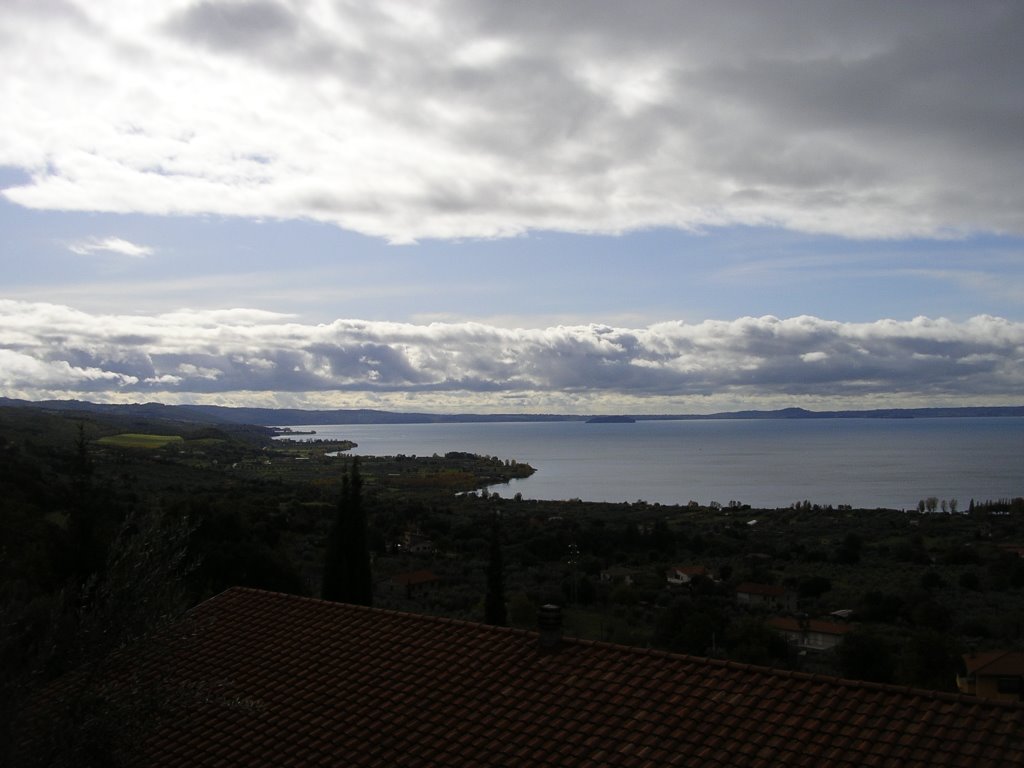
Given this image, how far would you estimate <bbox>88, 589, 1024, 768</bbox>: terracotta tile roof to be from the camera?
666cm

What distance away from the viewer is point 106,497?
38094mm

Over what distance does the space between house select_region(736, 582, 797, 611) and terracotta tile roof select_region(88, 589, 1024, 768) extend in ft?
93.7

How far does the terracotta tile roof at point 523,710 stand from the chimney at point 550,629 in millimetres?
81

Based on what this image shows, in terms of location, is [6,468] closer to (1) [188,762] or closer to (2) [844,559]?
(1) [188,762]

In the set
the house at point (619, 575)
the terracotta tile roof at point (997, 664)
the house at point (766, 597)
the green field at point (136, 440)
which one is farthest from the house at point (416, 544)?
the green field at point (136, 440)

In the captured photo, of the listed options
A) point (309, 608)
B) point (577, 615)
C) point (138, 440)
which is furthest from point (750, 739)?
point (138, 440)

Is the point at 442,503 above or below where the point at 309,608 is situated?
below

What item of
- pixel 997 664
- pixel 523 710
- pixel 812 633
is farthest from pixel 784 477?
pixel 523 710

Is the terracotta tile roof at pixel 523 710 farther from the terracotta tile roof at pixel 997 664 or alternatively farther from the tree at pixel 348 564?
the tree at pixel 348 564

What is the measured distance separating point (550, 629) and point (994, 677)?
15.1m

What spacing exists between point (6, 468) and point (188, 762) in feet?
121

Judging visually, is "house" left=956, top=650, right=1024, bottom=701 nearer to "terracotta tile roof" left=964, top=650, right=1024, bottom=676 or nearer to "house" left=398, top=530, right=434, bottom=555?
"terracotta tile roof" left=964, top=650, right=1024, bottom=676

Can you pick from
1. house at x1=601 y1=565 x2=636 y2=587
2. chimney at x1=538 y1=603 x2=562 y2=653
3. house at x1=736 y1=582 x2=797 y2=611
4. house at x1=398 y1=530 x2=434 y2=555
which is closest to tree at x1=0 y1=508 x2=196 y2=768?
chimney at x1=538 y1=603 x2=562 y2=653

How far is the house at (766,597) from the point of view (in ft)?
117
